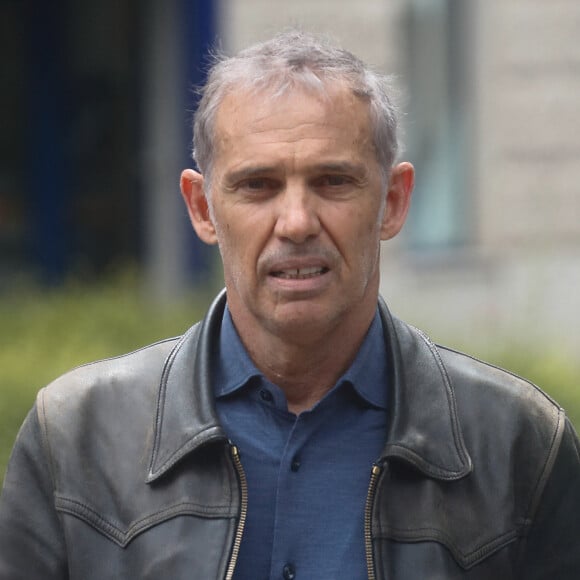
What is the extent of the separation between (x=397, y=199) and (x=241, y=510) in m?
0.75

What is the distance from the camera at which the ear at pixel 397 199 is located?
136 inches

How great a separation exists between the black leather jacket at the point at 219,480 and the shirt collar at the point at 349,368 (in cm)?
3

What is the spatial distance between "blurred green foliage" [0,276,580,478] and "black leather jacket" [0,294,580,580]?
2215 mm

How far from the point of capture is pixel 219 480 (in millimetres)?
3240

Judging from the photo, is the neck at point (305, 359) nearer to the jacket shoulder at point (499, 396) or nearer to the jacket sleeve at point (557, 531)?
the jacket shoulder at point (499, 396)

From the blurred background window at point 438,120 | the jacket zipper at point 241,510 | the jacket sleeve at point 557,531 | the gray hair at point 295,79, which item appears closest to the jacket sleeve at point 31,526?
the jacket zipper at point 241,510

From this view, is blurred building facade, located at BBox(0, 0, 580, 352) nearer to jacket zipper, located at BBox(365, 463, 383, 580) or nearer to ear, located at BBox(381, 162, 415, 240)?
ear, located at BBox(381, 162, 415, 240)

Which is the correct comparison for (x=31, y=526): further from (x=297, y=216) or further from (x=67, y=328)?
(x=67, y=328)

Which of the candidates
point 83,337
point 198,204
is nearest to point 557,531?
point 198,204

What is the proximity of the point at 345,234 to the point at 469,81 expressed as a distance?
7332 millimetres

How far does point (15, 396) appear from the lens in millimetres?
5715

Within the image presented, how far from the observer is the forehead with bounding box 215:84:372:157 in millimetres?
3215

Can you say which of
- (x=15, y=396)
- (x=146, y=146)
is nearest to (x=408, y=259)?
(x=146, y=146)

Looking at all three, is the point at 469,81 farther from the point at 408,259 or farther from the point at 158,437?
the point at 158,437
